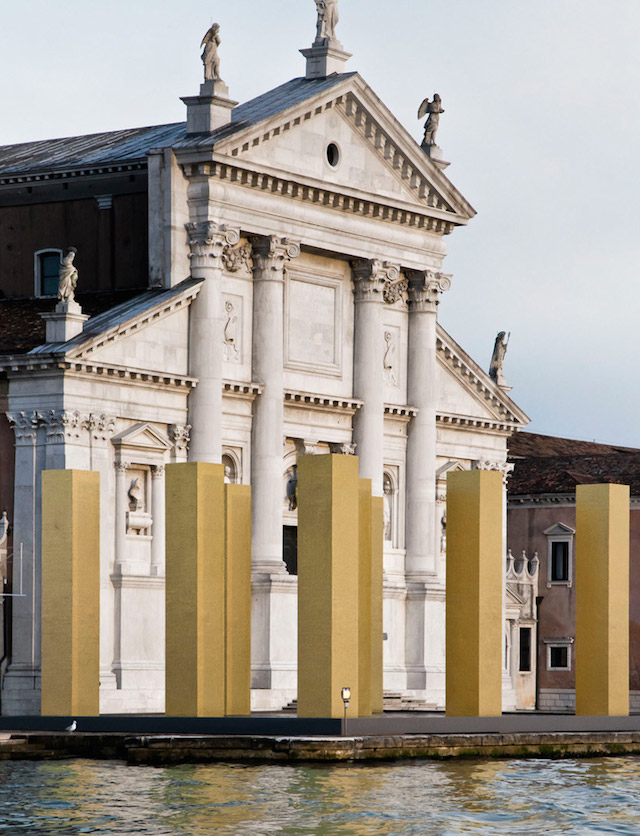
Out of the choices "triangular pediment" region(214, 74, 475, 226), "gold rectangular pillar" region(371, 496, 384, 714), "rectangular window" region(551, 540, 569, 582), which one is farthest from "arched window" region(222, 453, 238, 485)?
"rectangular window" region(551, 540, 569, 582)

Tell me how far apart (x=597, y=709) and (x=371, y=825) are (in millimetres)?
10115

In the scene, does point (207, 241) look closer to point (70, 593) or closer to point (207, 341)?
point (207, 341)

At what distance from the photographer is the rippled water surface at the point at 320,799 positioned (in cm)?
2733

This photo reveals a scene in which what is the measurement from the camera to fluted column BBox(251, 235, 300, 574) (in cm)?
4241

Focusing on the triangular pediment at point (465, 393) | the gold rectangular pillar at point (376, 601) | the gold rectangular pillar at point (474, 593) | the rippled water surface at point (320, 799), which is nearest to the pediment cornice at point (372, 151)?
the triangular pediment at point (465, 393)

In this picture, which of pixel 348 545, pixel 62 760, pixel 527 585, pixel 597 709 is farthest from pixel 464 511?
pixel 527 585

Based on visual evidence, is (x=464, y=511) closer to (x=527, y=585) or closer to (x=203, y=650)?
(x=203, y=650)

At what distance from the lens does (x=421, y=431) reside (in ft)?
152

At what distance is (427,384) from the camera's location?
4631cm

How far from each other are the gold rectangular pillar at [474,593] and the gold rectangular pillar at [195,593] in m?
3.46

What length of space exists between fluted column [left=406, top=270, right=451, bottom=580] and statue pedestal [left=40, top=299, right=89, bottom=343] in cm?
930

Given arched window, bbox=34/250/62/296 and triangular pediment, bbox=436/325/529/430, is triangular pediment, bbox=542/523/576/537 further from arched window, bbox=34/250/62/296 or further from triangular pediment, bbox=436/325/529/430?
arched window, bbox=34/250/62/296

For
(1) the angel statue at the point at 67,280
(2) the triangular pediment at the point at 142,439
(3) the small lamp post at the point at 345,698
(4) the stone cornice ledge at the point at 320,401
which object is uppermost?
(1) the angel statue at the point at 67,280

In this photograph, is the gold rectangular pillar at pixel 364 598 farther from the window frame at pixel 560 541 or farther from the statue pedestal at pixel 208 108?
the window frame at pixel 560 541
